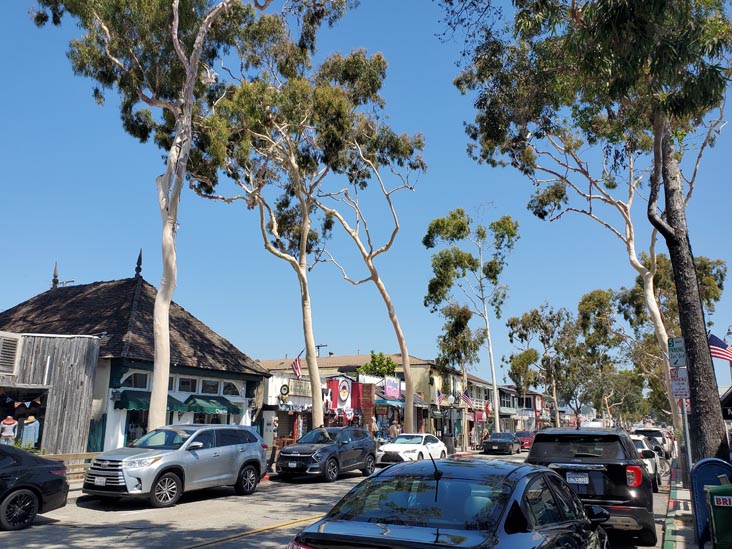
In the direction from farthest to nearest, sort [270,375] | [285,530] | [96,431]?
[270,375] → [96,431] → [285,530]

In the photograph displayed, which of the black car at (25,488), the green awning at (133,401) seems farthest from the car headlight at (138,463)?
the green awning at (133,401)

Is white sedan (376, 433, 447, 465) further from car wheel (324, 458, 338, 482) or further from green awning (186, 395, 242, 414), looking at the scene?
green awning (186, 395, 242, 414)

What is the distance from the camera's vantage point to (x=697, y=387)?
37.2ft

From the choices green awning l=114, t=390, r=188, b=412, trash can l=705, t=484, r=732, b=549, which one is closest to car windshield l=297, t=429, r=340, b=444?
green awning l=114, t=390, r=188, b=412

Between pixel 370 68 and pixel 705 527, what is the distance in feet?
71.5

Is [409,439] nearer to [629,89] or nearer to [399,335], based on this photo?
[399,335]

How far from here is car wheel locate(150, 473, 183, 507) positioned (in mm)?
12562

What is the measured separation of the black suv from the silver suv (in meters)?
7.75

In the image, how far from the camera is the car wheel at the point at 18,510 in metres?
9.84

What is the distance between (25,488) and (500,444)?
109 ft

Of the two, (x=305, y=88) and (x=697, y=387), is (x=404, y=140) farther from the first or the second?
(x=697, y=387)

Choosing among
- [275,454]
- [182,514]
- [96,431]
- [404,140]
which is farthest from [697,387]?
[404,140]

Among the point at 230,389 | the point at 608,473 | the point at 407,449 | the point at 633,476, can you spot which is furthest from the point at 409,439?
the point at 633,476

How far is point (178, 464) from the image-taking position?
13.2m
